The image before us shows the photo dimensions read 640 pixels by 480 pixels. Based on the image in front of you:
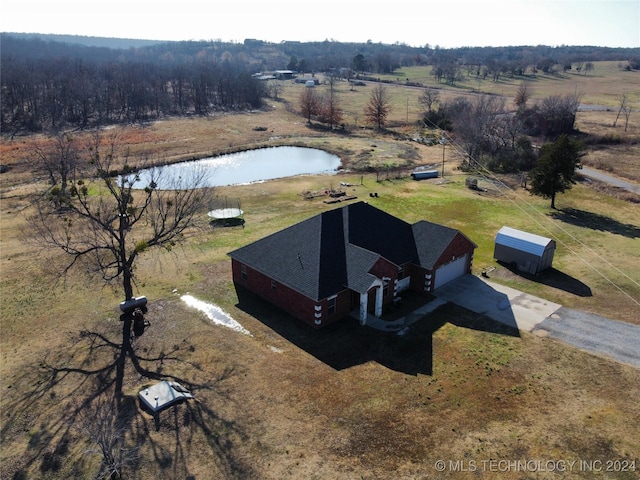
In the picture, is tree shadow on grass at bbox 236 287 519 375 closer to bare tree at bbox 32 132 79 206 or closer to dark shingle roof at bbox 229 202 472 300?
dark shingle roof at bbox 229 202 472 300

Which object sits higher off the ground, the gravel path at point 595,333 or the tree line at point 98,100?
the tree line at point 98,100

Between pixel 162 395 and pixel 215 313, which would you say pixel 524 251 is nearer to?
pixel 215 313

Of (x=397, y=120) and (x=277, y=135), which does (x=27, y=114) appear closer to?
(x=277, y=135)

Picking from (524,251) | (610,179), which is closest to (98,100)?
(610,179)

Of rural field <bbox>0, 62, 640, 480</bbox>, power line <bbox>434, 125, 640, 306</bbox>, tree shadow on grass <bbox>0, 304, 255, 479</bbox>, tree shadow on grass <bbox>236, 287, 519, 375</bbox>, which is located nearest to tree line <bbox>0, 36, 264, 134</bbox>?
rural field <bbox>0, 62, 640, 480</bbox>

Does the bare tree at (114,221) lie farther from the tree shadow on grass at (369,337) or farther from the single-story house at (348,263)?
the tree shadow on grass at (369,337)

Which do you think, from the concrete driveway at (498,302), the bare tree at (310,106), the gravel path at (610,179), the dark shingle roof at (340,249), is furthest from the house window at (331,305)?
the bare tree at (310,106)
